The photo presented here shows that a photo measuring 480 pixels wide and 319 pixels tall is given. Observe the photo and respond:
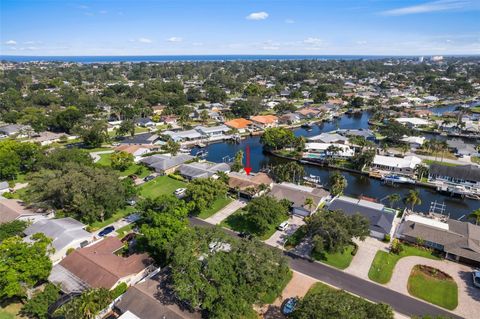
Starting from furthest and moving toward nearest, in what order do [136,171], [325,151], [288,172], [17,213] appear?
[325,151]
[136,171]
[288,172]
[17,213]

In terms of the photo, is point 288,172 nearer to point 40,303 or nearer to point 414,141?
point 40,303

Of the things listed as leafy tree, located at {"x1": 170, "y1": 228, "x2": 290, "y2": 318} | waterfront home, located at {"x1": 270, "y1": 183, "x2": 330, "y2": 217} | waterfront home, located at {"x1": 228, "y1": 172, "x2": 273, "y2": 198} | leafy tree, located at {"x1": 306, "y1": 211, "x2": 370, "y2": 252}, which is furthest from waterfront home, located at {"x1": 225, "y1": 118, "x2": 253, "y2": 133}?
leafy tree, located at {"x1": 170, "y1": 228, "x2": 290, "y2": 318}

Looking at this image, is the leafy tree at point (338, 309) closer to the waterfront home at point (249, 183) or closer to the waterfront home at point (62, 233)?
the waterfront home at point (62, 233)

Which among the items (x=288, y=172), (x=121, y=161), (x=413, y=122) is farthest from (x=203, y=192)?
(x=413, y=122)

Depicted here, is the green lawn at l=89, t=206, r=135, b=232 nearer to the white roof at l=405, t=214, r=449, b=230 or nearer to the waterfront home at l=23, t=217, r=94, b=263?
the waterfront home at l=23, t=217, r=94, b=263

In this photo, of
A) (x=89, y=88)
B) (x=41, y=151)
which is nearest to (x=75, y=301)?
(x=41, y=151)

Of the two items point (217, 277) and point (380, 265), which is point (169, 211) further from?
point (380, 265)

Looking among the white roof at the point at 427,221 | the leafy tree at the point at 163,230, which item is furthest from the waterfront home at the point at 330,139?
the leafy tree at the point at 163,230
